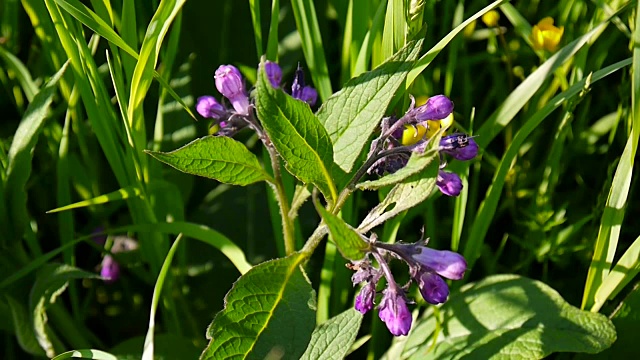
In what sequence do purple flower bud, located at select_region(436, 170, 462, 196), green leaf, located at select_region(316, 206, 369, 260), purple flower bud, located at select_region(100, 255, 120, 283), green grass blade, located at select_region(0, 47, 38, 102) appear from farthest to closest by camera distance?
purple flower bud, located at select_region(100, 255, 120, 283) → green grass blade, located at select_region(0, 47, 38, 102) → purple flower bud, located at select_region(436, 170, 462, 196) → green leaf, located at select_region(316, 206, 369, 260)

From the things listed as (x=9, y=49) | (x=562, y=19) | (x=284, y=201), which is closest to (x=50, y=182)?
(x=9, y=49)

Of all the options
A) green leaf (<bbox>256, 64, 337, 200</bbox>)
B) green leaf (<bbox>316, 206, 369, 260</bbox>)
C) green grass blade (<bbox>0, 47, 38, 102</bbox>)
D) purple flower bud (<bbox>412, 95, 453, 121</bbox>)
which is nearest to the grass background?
green grass blade (<bbox>0, 47, 38, 102</bbox>)

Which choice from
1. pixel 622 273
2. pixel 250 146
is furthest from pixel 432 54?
pixel 250 146

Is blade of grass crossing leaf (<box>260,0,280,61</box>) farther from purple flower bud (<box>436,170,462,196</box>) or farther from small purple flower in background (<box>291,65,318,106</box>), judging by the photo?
purple flower bud (<box>436,170,462,196</box>)

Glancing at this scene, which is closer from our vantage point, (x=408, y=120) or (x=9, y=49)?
(x=408, y=120)

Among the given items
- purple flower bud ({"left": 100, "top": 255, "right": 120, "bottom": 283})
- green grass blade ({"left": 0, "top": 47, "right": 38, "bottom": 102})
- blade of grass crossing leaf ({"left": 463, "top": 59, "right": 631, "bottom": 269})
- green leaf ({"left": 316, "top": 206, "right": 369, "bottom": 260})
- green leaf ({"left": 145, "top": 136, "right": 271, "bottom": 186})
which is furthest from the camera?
purple flower bud ({"left": 100, "top": 255, "right": 120, "bottom": 283})

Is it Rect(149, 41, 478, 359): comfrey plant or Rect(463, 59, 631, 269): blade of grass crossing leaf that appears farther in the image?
Rect(463, 59, 631, 269): blade of grass crossing leaf

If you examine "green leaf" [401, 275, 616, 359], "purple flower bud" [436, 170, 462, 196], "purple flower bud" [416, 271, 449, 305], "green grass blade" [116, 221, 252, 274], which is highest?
"purple flower bud" [436, 170, 462, 196]

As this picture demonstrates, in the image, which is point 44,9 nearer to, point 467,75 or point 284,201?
point 284,201
